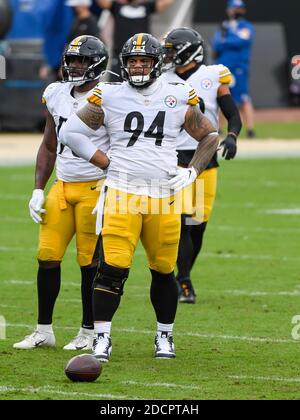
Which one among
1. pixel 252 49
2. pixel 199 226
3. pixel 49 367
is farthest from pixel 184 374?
pixel 252 49

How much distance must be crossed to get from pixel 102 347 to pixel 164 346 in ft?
1.31

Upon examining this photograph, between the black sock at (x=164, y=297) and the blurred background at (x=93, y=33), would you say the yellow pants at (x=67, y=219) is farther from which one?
the blurred background at (x=93, y=33)

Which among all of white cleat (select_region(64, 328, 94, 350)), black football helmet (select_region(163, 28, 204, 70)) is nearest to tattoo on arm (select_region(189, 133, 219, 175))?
white cleat (select_region(64, 328, 94, 350))

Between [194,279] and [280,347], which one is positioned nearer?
[280,347]

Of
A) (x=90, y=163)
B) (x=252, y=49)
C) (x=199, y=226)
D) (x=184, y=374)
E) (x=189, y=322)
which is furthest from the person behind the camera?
(x=252, y=49)

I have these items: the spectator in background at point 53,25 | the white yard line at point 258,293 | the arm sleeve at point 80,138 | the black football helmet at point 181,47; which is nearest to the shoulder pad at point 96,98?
the arm sleeve at point 80,138

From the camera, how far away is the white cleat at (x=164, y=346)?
7.07 metres

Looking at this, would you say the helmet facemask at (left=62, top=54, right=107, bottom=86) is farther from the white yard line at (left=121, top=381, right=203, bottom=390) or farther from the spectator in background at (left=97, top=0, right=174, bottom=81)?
the spectator in background at (left=97, top=0, right=174, bottom=81)

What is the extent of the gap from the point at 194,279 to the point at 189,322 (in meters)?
1.59

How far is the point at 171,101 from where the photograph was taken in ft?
23.0

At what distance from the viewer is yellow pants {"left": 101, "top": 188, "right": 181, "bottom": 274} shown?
22.6 feet

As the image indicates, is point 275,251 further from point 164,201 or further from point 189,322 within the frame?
point 164,201

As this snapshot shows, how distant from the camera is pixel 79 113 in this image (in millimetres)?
7016

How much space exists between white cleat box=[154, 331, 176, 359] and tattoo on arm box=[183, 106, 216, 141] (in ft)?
3.57
